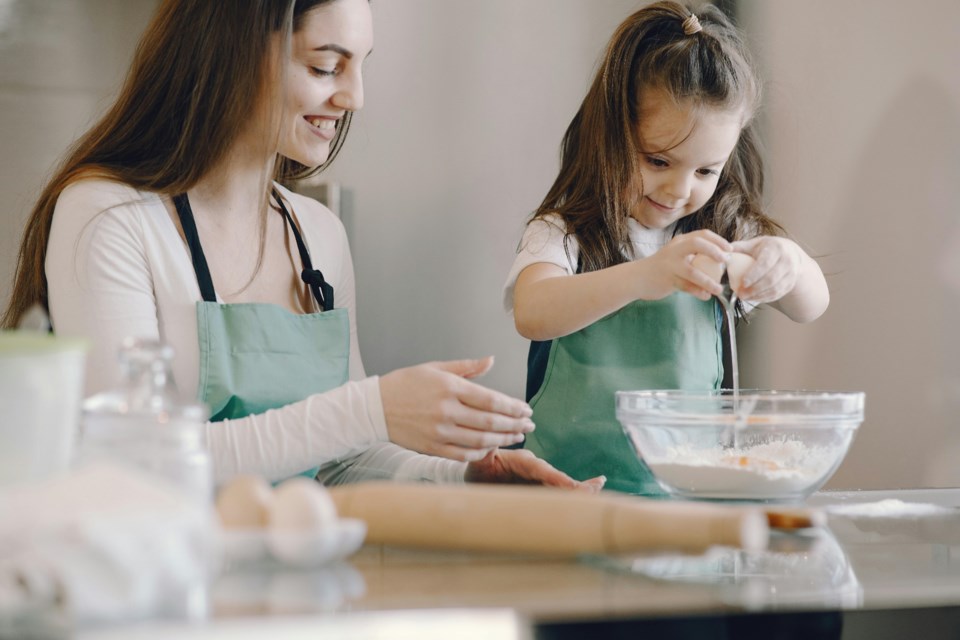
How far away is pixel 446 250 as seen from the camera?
2.04 meters

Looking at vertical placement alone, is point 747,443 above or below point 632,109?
below

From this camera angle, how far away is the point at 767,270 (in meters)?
1.33

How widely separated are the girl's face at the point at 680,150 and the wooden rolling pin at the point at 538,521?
0.98 meters

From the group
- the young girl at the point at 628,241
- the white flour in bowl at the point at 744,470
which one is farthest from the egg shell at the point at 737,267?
the white flour in bowl at the point at 744,470

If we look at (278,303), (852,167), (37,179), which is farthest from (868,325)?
(37,179)

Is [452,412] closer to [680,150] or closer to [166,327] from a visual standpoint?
[166,327]

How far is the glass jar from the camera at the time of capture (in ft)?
2.03

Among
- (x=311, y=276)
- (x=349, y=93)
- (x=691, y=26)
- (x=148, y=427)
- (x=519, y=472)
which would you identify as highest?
(x=691, y=26)

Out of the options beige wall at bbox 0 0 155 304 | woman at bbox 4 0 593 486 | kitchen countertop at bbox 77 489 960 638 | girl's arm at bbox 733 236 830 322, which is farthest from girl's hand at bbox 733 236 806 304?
beige wall at bbox 0 0 155 304

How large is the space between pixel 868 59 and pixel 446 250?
0.93m

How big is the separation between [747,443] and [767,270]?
1.30ft

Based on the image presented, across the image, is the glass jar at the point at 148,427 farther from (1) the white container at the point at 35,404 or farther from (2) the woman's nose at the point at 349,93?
(2) the woman's nose at the point at 349,93

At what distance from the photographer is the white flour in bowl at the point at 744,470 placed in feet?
2.99

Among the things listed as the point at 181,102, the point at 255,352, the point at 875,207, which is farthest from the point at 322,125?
the point at 875,207
